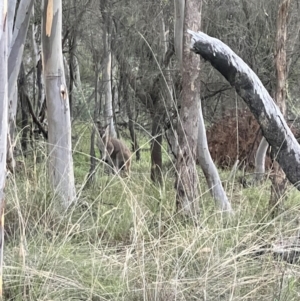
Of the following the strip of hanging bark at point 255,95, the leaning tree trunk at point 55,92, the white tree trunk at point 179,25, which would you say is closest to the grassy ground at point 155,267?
the strip of hanging bark at point 255,95

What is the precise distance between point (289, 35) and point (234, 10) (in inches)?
41.3

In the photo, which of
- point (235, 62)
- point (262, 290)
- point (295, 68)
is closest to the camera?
point (262, 290)

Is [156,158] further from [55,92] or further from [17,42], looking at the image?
[17,42]

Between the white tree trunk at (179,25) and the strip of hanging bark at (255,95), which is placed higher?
the white tree trunk at (179,25)

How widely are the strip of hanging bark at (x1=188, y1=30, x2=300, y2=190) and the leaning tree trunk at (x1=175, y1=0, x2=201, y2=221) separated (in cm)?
86

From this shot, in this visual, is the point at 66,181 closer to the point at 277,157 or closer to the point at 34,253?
the point at 34,253

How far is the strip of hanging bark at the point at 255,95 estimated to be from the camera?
3.05m

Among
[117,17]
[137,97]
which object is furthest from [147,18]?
[137,97]

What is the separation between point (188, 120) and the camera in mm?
4176

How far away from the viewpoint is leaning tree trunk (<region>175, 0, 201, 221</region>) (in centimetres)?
411

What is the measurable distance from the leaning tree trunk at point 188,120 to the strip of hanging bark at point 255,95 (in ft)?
2.83

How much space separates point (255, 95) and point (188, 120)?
996 mm

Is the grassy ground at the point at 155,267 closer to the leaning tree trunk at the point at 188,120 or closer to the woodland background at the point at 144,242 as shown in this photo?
the woodland background at the point at 144,242

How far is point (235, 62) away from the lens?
3143 millimetres
